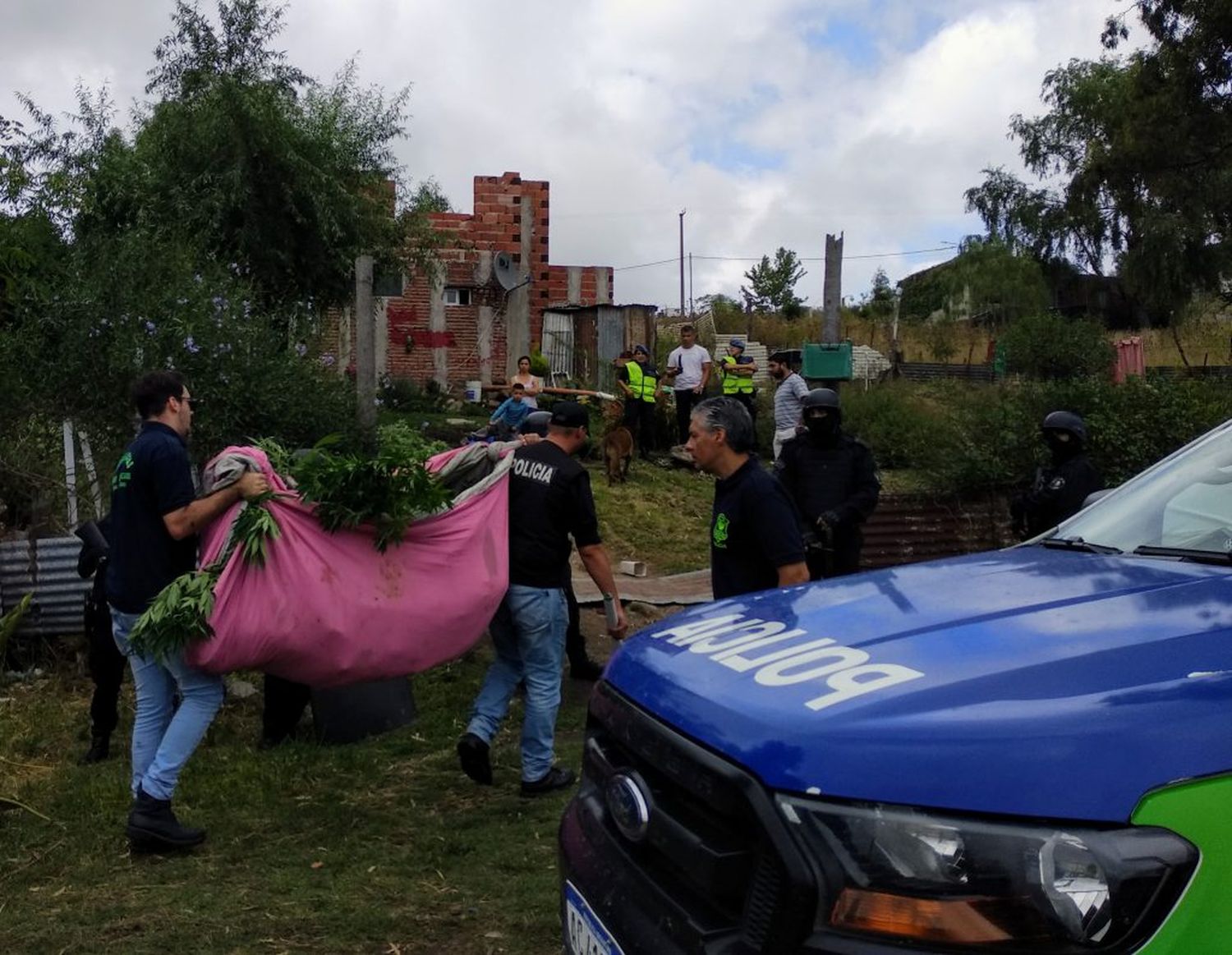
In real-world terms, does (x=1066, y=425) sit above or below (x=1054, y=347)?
below

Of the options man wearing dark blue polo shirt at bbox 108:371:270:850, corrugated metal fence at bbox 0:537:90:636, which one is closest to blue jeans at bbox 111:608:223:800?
man wearing dark blue polo shirt at bbox 108:371:270:850

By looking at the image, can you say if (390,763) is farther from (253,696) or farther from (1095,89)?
(1095,89)

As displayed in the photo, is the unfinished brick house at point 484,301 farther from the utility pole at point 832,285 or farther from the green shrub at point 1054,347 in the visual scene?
the utility pole at point 832,285

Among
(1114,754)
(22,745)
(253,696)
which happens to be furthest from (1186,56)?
(1114,754)

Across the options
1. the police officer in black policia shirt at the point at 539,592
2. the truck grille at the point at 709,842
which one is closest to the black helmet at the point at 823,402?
the police officer in black policia shirt at the point at 539,592

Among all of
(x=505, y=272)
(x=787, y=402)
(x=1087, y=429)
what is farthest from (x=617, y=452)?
(x=505, y=272)

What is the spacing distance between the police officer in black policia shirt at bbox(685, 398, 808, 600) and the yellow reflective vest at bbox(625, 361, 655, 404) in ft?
33.9

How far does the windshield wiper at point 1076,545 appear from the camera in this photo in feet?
10.4

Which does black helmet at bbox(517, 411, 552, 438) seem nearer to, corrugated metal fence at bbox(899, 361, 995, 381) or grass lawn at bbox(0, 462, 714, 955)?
grass lawn at bbox(0, 462, 714, 955)

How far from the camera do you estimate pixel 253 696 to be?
726 centimetres

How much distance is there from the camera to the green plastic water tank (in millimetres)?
11391

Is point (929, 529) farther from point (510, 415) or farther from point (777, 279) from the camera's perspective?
point (777, 279)

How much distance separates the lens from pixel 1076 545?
129 inches

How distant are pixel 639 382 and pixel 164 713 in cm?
1071
